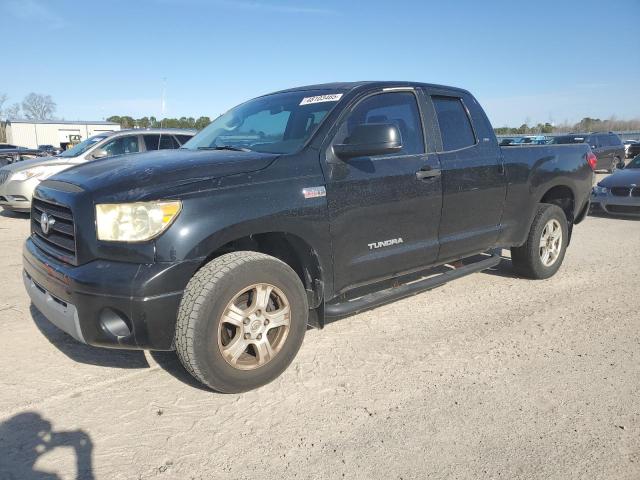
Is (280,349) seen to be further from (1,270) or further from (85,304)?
(1,270)

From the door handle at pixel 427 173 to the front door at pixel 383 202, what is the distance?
12 millimetres

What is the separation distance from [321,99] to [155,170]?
4.64ft

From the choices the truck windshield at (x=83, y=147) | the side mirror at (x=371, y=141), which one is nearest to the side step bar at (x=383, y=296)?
the side mirror at (x=371, y=141)

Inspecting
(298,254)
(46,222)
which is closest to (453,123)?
(298,254)

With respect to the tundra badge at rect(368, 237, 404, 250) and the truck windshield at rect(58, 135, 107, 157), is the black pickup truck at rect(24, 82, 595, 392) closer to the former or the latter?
the tundra badge at rect(368, 237, 404, 250)

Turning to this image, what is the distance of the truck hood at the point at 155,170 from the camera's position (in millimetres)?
2674

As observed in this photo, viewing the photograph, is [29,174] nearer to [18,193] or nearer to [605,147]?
[18,193]

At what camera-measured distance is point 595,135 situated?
2069cm

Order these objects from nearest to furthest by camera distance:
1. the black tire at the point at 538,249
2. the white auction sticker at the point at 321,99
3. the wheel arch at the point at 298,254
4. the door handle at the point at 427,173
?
the wheel arch at the point at 298,254 → the white auction sticker at the point at 321,99 → the door handle at the point at 427,173 → the black tire at the point at 538,249

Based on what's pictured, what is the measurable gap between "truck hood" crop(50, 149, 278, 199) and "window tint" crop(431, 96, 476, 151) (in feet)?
5.56

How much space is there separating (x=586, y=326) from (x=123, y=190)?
12.1ft

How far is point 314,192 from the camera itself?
10.3 ft

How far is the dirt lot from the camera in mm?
2322

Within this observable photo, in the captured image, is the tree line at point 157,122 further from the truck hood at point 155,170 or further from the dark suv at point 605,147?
the truck hood at point 155,170
